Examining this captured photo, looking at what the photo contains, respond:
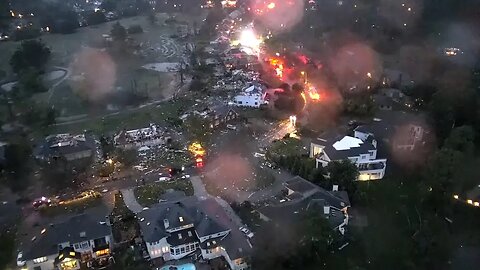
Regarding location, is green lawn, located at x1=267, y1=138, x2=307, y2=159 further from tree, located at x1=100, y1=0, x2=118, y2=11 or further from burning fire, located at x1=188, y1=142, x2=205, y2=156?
tree, located at x1=100, y1=0, x2=118, y2=11

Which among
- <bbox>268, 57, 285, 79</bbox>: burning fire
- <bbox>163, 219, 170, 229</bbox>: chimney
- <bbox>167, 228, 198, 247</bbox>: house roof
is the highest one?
<bbox>163, 219, 170, 229</bbox>: chimney

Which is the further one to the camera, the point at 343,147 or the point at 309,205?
the point at 343,147

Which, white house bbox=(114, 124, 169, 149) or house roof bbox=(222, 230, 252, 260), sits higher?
house roof bbox=(222, 230, 252, 260)

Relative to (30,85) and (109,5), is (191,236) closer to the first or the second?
(30,85)

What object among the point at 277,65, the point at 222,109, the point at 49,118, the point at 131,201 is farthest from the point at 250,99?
the point at 49,118

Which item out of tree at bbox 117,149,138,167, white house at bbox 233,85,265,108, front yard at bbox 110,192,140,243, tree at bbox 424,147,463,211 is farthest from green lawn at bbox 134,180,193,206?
white house at bbox 233,85,265,108

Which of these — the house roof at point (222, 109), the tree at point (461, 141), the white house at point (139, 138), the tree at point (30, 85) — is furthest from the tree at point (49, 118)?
the tree at point (461, 141)

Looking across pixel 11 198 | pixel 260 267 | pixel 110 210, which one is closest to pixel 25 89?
pixel 11 198
